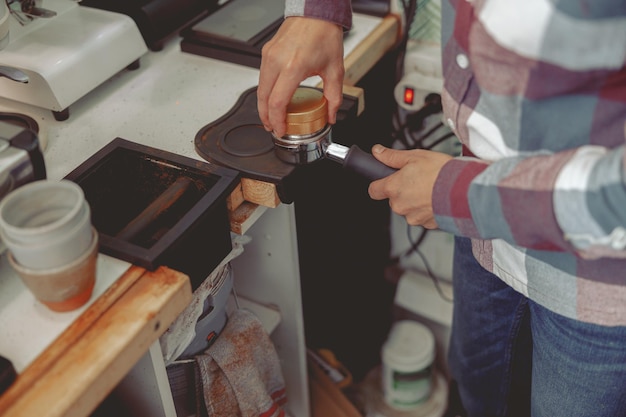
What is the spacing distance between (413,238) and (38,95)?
0.98 m

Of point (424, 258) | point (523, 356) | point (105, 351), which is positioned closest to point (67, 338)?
point (105, 351)

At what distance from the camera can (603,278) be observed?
775 millimetres

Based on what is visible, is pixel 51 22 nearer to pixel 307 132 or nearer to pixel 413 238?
pixel 307 132

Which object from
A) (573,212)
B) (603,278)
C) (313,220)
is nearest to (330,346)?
(313,220)

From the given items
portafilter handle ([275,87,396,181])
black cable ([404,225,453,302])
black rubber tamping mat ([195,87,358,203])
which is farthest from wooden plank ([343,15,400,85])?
black cable ([404,225,453,302])

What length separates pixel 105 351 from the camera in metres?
0.68

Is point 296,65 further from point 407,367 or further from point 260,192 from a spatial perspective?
point 407,367

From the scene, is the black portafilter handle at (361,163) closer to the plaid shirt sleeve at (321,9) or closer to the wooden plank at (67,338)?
the plaid shirt sleeve at (321,9)

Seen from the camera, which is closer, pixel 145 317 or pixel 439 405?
pixel 145 317

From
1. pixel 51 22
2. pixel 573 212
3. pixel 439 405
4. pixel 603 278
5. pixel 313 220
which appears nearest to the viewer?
pixel 573 212

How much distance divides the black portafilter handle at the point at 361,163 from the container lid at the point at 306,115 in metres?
0.04

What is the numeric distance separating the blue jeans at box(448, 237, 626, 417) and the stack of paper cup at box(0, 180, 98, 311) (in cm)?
58

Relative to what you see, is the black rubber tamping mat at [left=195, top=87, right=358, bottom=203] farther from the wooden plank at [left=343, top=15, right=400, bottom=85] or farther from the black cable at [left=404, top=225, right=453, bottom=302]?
the black cable at [left=404, top=225, right=453, bottom=302]

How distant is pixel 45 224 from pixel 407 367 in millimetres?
1045
